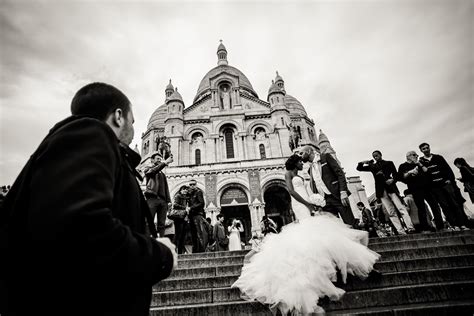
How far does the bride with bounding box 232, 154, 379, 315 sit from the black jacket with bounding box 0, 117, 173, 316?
206 cm

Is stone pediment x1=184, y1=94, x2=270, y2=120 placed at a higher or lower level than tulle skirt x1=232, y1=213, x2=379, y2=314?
higher

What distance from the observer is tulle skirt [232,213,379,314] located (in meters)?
2.68

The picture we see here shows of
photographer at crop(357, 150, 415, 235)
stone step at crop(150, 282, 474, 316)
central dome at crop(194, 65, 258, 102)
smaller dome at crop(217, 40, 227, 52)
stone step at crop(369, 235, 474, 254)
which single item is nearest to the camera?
stone step at crop(150, 282, 474, 316)

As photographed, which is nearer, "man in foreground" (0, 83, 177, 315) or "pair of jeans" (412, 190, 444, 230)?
"man in foreground" (0, 83, 177, 315)

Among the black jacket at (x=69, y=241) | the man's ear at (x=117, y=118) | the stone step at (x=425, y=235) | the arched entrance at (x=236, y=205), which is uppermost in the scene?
the arched entrance at (x=236, y=205)

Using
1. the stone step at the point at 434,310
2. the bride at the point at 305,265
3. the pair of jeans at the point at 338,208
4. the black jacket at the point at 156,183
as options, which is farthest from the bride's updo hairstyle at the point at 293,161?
the black jacket at the point at 156,183

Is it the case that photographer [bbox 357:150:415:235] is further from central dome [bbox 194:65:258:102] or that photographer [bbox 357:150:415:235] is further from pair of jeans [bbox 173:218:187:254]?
central dome [bbox 194:65:258:102]

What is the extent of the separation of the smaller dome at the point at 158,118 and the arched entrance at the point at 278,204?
53.0ft

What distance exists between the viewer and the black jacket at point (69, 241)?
906 millimetres

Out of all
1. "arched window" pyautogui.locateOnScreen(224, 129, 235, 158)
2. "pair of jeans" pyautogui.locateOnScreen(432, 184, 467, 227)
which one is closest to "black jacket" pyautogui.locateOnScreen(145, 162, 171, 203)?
"pair of jeans" pyautogui.locateOnScreen(432, 184, 467, 227)

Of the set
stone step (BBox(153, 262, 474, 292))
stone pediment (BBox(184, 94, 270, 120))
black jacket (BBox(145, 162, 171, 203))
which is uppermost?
stone pediment (BBox(184, 94, 270, 120))

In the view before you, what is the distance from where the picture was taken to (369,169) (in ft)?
21.6

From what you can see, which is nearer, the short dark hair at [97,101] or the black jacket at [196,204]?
the short dark hair at [97,101]

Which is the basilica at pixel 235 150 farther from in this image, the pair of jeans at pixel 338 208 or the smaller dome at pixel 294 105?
the pair of jeans at pixel 338 208
